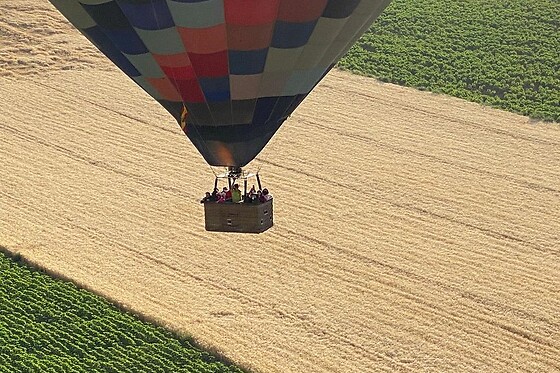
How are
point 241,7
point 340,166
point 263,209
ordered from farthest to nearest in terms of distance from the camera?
point 340,166, point 263,209, point 241,7

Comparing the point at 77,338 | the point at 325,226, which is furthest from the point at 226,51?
the point at 325,226

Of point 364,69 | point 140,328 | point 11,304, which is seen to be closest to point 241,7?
point 140,328

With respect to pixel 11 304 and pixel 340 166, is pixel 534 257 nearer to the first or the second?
pixel 340 166

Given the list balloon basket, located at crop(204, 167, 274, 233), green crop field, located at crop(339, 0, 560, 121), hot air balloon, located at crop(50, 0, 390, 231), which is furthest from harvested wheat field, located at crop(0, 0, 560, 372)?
hot air balloon, located at crop(50, 0, 390, 231)

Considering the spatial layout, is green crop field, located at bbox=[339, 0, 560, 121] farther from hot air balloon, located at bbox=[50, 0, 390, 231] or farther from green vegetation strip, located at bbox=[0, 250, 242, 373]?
hot air balloon, located at bbox=[50, 0, 390, 231]

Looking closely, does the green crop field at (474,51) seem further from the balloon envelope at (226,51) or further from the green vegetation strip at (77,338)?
the balloon envelope at (226,51)

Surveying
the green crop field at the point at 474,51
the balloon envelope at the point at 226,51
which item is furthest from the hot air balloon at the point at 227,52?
the green crop field at the point at 474,51
